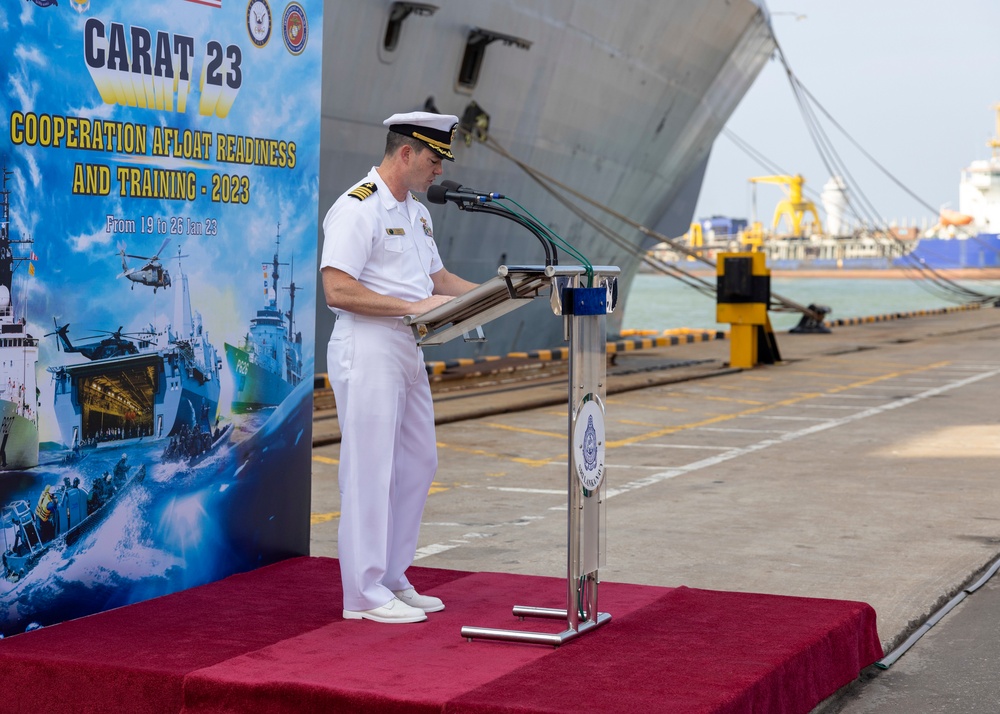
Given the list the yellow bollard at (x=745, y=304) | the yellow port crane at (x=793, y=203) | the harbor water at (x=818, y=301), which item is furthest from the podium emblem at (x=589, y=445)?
the yellow port crane at (x=793, y=203)

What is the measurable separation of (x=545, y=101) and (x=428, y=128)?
1193cm

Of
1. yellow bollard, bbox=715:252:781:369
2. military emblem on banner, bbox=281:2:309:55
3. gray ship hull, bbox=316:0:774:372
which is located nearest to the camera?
military emblem on banner, bbox=281:2:309:55

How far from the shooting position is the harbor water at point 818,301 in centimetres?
5284

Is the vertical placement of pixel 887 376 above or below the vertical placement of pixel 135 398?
below

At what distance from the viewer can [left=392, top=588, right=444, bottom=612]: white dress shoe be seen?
14.4 ft

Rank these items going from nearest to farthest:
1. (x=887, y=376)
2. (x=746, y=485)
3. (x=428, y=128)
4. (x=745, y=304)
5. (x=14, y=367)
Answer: (x=14, y=367), (x=428, y=128), (x=746, y=485), (x=887, y=376), (x=745, y=304)

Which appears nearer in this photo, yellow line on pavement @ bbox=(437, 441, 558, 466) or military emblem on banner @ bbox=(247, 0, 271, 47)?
military emblem on banner @ bbox=(247, 0, 271, 47)

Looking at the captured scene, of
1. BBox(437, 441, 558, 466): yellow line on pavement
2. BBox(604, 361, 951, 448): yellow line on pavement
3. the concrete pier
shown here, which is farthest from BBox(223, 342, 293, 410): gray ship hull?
BBox(604, 361, 951, 448): yellow line on pavement

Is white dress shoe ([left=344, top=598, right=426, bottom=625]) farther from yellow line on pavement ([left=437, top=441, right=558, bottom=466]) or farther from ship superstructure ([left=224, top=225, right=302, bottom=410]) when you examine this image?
yellow line on pavement ([left=437, top=441, right=558, bottom=466])

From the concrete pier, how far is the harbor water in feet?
57.9

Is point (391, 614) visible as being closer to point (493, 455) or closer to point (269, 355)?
point (269, 355)

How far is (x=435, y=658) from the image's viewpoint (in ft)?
12.4

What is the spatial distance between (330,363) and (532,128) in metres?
11.9

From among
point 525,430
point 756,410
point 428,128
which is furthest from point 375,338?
point 756,410
